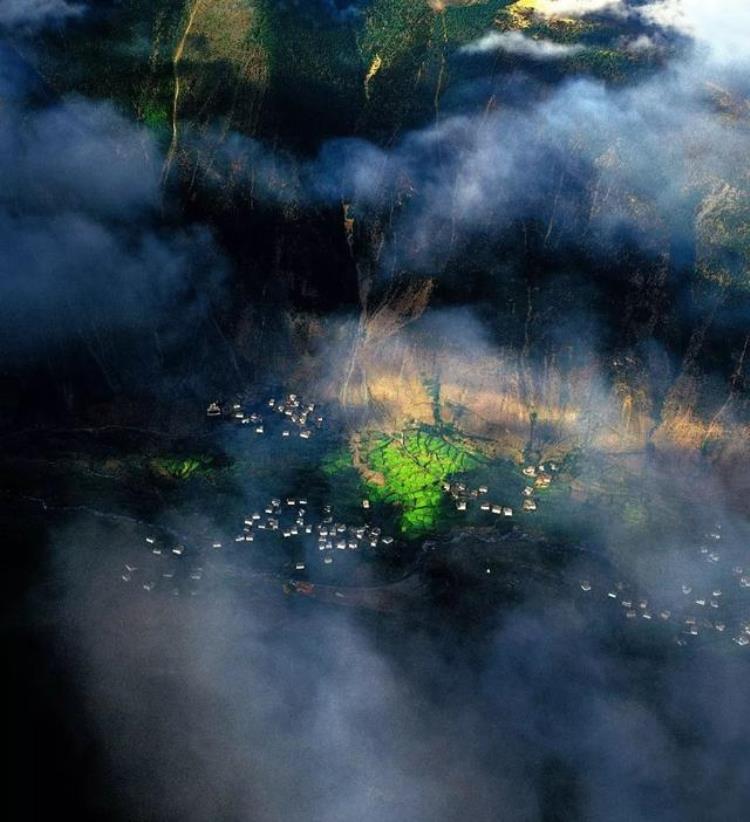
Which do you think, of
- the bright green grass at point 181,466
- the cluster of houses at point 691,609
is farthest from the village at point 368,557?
the bright green grass at point 181,466

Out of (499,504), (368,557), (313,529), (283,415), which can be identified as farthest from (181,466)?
(499,504)

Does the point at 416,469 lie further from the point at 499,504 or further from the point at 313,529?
the point at 313,529

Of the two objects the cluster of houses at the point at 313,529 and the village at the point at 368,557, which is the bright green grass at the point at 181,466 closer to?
the village at the point at 368,557

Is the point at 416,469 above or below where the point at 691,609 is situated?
above

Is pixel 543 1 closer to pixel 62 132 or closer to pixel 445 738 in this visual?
pixel 62 132

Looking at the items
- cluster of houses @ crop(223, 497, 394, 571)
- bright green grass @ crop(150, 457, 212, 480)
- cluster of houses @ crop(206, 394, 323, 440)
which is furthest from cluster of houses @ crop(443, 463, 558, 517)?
bright green grass @ crop(150, 457, 212, 480)

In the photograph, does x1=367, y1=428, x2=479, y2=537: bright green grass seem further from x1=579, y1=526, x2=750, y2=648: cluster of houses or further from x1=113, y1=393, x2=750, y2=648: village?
x1=579, y1=526, x2=750, y2=648: cluster of houses
